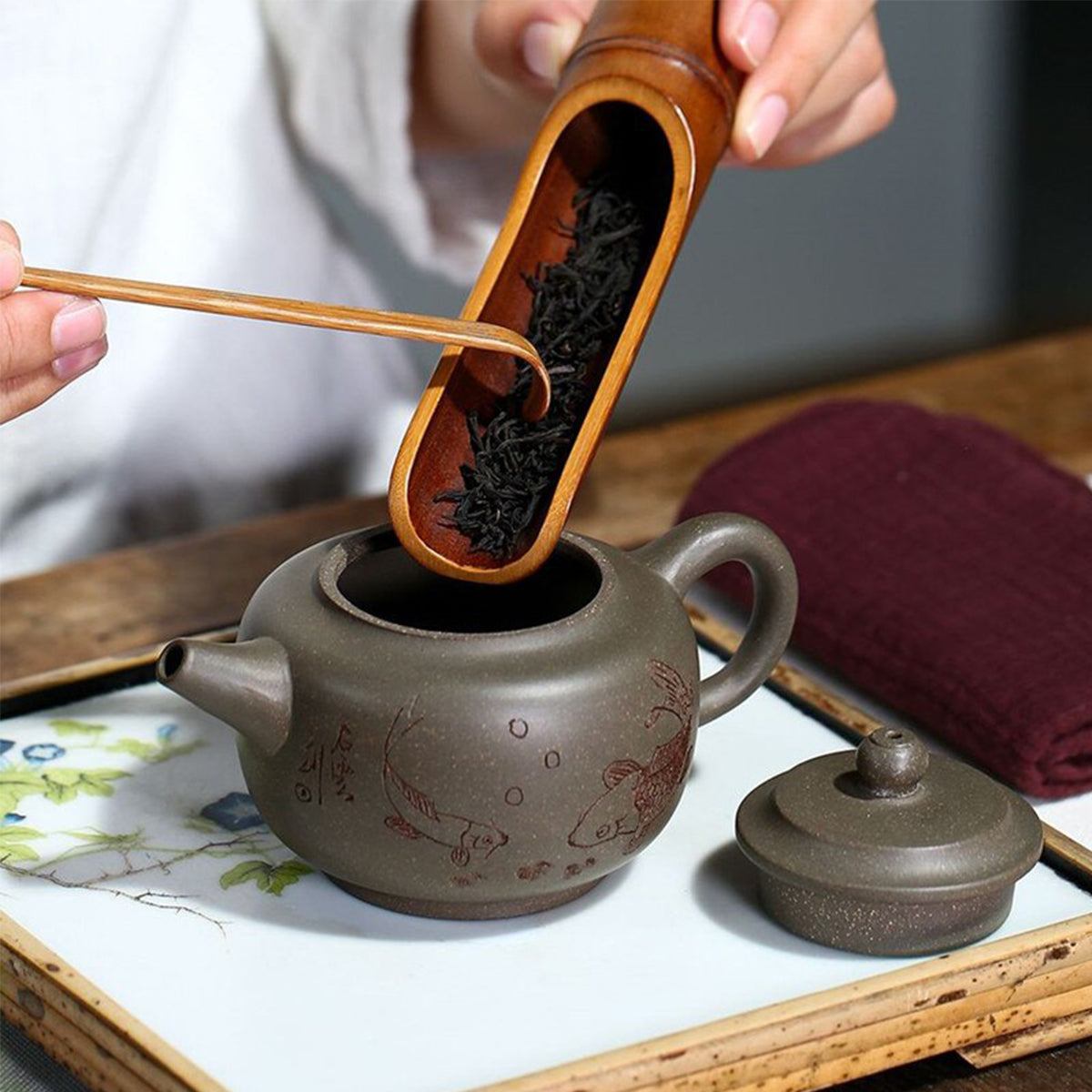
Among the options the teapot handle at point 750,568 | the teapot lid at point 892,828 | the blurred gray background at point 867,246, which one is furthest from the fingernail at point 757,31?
the blurred gray background at point 867,246

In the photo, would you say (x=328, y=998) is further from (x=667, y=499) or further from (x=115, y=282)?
(x=667, y=499)

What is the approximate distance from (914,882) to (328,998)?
0.71ft

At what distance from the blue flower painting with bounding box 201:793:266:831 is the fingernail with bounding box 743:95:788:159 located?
1.32 ft

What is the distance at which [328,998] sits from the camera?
26.7 inches

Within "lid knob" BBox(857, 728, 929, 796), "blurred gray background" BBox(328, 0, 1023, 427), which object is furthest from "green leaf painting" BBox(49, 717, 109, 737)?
"blurred gray background" BBox(328, 0, 1023, 427)

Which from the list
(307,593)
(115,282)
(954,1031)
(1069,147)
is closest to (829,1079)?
(954,1031)

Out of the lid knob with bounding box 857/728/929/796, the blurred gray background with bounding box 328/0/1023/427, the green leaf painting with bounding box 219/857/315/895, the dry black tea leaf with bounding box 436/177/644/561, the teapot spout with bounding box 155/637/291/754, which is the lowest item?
the blurred gray background with bounding box 328/0/1023/427

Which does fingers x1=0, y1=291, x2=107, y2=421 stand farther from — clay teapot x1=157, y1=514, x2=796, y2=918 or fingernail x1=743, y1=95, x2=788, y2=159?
fingernail x1=743, y1=95, x2=788, y2=159

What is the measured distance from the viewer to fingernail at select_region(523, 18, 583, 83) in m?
1.05

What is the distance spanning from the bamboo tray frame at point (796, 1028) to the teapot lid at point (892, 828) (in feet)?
0.11

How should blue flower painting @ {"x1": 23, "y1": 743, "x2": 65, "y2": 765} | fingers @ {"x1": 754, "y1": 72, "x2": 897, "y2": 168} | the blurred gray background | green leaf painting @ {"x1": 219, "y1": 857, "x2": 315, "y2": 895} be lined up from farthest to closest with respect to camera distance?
the blurred gray background, fingers @ {"x1": 754, "y1": 72, "x2": 897, "y2": 168}, blue flower painting @ {"x1": 23, "y1": 743, "x2": 65, "y2": 765}, green leaf painting @ {"x1": 219, "y1": 857, "x2": 315, "y2": 895}

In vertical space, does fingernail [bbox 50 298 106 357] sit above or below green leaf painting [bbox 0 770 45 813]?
above

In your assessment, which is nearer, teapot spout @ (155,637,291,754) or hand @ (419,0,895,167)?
teapot spout @ (155,637,291,754)

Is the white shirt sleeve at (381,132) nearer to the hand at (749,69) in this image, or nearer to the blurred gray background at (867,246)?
the hand at (749,69)
